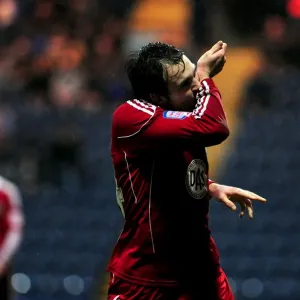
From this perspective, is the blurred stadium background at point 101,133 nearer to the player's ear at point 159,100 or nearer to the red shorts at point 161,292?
the red shorts at point 161,292

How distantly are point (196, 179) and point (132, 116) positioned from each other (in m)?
0.33

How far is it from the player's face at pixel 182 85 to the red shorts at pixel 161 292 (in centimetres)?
67

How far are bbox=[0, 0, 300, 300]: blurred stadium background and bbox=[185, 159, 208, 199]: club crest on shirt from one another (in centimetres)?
561

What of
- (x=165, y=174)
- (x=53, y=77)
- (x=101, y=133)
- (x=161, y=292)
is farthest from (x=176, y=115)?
(x=53, y=77)

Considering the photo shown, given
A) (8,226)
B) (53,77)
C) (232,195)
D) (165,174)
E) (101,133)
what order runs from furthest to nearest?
(53,77), (101,133), (8,226), (232,195), (165,174)

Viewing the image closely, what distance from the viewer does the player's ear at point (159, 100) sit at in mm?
3867

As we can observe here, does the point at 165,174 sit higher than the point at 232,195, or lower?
higher

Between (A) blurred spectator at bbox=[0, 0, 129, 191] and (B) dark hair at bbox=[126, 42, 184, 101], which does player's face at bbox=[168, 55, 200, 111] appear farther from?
(A) blurred spectator at bbox=[0, 0, 129, 191]

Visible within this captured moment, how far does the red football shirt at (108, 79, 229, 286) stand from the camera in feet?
12.4

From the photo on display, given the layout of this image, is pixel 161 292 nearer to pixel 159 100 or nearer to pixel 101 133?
pixel 159 100

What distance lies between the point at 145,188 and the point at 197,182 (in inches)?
7.5

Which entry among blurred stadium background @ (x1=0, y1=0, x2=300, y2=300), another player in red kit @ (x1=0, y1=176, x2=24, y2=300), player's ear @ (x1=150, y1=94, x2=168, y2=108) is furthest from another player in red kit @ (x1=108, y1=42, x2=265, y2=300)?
blurred stadium background @ (x1=0, y1=0, x2=300, y2=300)

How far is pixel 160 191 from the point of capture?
12.7ft

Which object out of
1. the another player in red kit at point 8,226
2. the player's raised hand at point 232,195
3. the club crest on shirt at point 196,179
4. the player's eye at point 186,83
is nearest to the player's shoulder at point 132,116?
the player's eye at point 186,83
